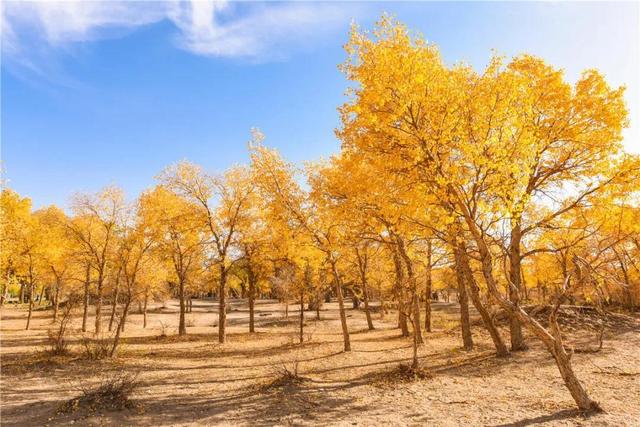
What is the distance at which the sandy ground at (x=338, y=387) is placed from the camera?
7.32m

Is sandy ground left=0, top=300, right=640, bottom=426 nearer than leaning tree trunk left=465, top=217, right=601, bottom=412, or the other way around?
leaning tree trunk left=465, top=217, right=601, bottom=412

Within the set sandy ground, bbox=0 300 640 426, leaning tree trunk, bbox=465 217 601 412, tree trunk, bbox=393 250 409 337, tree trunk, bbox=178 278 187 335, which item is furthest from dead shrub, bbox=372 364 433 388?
tree trunk, bbox=178 278 187 335

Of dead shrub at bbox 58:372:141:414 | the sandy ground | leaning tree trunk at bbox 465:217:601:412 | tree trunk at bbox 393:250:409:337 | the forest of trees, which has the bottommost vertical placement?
the sandy ground

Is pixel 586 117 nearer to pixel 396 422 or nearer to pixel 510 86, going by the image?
pixel 510 86

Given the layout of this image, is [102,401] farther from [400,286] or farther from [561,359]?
[561,359]

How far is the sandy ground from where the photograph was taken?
7324 millimetres

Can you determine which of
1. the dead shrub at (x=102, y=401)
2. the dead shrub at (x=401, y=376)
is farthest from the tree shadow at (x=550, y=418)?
the dead shrub at (x=102, y=401)

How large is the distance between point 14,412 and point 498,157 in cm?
1197

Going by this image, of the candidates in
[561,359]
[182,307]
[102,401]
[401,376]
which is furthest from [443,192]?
[182,307]

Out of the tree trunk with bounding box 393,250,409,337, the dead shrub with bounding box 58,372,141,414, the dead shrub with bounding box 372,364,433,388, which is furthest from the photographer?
the tree trunk with bounding box 393,250,409,337

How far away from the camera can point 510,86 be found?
7160 millimetres

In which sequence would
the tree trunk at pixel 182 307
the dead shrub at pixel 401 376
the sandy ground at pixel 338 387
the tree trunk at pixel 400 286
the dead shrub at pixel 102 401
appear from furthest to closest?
1. the tree trunk at pixel 182 307
2. the tree trunk at pixel 400 286
3. the dead shrub at pixel 401 376
4. the dead shrub at pixel 102 401
5. the sandy ground at pixel 338 387

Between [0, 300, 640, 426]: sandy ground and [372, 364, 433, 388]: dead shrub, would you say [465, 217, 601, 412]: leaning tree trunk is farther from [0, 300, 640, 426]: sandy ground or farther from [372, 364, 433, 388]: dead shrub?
[372, 364, 433, 388]: dead shrub

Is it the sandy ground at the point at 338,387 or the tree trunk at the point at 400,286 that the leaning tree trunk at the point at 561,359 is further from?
the tree trunk at the point at 400,286
